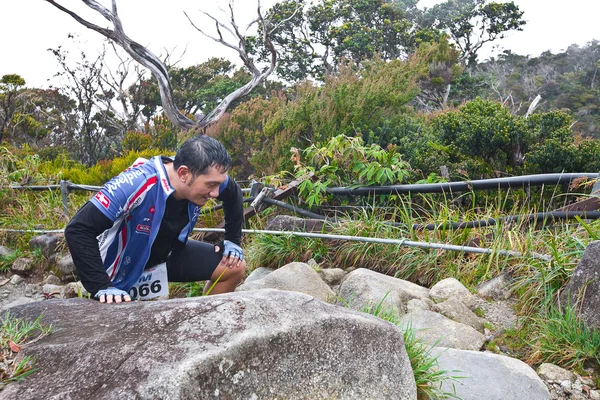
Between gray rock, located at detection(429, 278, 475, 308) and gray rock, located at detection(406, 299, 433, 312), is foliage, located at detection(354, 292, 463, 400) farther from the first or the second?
gray rock, located at detection(429, 278, 475, 308)

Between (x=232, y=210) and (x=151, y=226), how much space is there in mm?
838

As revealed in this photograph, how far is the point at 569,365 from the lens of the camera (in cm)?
307

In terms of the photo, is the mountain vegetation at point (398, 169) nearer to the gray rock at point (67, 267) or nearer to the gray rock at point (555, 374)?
the gray rock at point (555, 374)

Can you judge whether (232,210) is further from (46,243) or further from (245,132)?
(245,132)

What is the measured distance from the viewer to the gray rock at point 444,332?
331cm

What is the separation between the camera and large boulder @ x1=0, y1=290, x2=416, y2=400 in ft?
6.16

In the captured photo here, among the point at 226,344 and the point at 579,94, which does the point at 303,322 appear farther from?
the point at 579,94

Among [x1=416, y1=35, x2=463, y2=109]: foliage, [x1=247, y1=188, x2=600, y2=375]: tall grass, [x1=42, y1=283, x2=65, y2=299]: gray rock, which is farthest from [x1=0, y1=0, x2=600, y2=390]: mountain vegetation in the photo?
[x1=416, y1=35, x2=463, y2=109]: foliage

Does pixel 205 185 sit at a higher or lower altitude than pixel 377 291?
higher

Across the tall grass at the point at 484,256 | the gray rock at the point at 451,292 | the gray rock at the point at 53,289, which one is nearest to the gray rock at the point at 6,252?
the gray rock at the point at 53,289

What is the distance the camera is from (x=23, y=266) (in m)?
6.95

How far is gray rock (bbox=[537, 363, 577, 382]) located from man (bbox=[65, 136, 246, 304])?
1961 millimetres

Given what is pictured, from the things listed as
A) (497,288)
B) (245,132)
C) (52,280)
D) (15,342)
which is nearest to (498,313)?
(497,288)

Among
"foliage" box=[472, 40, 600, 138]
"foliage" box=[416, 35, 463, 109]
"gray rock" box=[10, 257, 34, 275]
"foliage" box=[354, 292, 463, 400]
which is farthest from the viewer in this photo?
"foliage" box=[472, 40, 600, 138]
